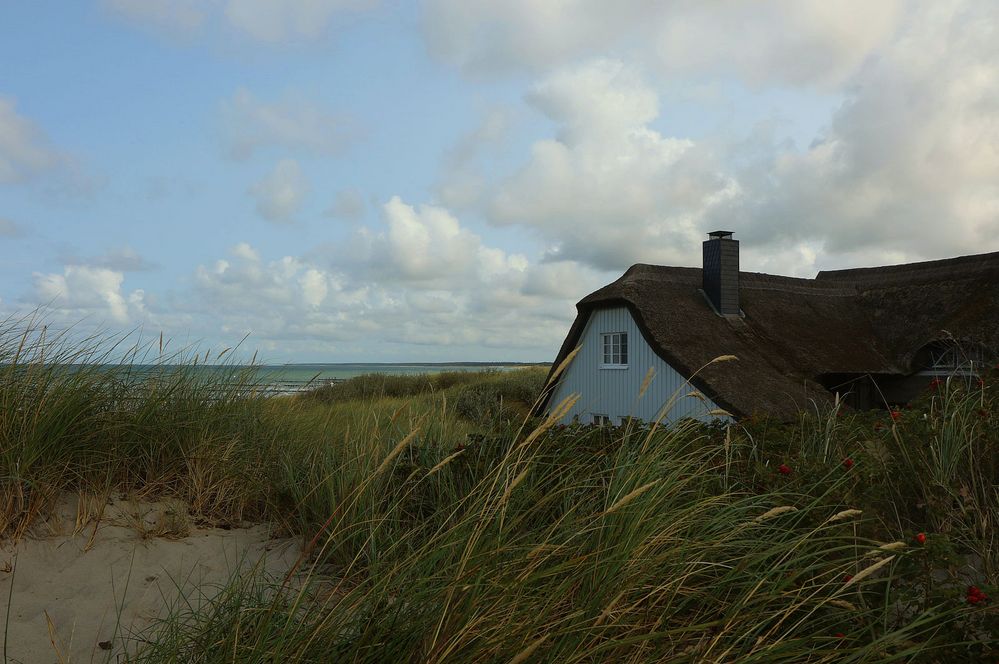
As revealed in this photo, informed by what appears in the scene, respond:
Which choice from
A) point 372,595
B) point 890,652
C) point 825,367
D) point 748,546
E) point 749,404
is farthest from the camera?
point 825,367

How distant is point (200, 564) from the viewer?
3.93 meters

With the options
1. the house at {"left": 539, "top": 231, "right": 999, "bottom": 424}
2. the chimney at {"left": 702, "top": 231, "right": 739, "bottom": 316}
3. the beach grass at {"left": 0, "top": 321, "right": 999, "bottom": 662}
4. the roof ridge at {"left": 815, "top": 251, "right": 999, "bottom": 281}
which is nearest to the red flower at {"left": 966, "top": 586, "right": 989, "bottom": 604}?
the beach grass at {"left": 0, "top": 321, "right": 999, "bottom": 662}

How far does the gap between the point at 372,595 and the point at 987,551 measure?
280cm

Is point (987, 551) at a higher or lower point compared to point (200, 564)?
higher

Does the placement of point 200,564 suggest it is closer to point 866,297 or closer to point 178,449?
point 178,449

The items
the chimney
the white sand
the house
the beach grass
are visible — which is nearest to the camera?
the beach grass

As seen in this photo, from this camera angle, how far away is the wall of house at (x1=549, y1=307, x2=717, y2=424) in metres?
16.4

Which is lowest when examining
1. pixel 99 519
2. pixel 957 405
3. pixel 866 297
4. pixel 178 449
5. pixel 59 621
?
pixel 59 621

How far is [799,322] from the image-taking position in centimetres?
1978

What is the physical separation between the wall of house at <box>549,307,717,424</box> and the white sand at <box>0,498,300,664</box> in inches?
479

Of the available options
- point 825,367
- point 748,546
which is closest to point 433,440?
point 748,546

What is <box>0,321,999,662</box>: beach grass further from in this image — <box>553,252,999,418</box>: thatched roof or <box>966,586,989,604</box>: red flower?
<box>553,252,999,418</box>: thatched roof

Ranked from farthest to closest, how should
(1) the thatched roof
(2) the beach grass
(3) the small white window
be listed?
(3) the small white window < (1) the thatched roof < (2) the beach grass

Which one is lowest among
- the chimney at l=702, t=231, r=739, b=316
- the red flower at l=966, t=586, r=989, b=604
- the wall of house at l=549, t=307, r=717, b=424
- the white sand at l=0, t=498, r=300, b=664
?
the white sand at l=0, t=498, r=300, b=664
